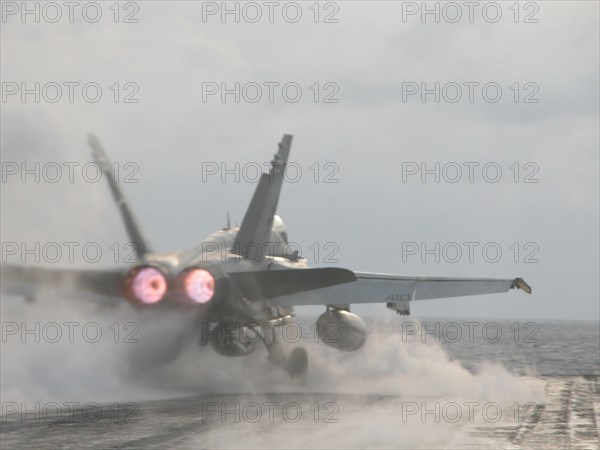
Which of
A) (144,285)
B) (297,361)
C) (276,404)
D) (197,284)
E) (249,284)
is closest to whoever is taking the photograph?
(144,285)

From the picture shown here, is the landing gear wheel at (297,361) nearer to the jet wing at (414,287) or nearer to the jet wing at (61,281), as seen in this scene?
the jet wing at (414,287)

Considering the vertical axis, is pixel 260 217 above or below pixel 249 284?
above

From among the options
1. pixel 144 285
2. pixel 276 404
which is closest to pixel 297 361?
pixel 276 404

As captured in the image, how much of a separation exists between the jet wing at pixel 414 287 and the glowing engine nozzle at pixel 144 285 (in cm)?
675

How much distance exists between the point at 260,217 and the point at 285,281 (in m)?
5.25

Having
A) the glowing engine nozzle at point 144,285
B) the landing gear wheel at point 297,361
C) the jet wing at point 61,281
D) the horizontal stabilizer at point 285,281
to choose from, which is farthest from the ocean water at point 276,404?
the glowing engine nozzle at point 144,285

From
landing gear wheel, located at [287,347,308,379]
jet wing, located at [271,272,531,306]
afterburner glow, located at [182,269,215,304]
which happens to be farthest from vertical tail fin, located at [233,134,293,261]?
afterburner glow, located at [182,269,215,304]

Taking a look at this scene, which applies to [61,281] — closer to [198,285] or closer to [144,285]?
[144,285]

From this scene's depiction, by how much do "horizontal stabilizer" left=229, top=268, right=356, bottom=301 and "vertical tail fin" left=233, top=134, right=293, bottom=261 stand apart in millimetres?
2412

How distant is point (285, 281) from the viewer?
19969mm

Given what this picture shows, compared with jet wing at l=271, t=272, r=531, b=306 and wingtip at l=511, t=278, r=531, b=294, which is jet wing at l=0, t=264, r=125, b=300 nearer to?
jet wing at l=271, t=272, r=531, b=306

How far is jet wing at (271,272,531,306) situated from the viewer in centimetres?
2492

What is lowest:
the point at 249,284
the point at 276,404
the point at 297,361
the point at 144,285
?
the point at 276,404

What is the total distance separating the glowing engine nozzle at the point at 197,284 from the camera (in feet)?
63.2
